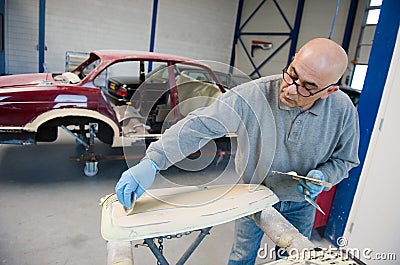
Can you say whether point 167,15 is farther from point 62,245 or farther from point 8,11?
point 62,245

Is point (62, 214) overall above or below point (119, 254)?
below

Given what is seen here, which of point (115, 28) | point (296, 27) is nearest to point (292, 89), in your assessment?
point (115, 28)

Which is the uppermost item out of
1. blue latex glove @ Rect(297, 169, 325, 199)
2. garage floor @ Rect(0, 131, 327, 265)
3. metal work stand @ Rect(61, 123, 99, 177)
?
blue latex glove @ Rect(297, 169, 325, 199)

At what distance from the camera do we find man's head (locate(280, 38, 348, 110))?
45.9 inches

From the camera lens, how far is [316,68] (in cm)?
117

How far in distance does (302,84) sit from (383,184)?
1399mm

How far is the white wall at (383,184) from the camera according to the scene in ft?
6.63

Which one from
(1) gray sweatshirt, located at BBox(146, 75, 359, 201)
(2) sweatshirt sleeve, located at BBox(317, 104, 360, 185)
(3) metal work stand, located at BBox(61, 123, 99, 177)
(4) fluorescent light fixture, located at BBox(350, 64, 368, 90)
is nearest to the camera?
(1) gray sweatshirt, located at BBox(146, 75, 359, 201)

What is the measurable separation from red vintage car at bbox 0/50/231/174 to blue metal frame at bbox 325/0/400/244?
137 cm

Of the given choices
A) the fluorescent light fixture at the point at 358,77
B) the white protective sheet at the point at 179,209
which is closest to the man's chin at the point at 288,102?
the white protective sheet at the point at 179,209

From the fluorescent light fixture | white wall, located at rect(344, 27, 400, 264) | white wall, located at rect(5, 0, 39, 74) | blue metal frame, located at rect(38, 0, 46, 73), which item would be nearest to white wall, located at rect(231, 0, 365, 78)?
the fluorescent light fixture

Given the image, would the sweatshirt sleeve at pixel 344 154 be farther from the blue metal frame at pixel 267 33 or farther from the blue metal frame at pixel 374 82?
the blue metal frame at pixel 267 33

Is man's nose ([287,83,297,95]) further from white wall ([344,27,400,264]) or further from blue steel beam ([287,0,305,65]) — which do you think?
blue steel beam ([287,0,305,65])

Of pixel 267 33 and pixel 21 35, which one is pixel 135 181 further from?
pixel 267 33
